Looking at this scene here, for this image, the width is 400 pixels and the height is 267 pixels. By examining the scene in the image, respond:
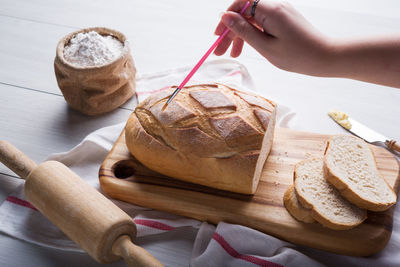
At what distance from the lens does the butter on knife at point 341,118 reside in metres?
2.13

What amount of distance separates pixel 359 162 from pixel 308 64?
1.72ft

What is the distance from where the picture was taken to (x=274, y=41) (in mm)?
1724

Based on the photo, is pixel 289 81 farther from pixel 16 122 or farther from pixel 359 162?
pixel 16 122

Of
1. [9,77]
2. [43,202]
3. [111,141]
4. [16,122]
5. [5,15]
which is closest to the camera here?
[43,202]

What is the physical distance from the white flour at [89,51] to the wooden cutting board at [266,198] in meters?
0.46

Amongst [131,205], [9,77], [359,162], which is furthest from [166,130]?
[9,77]

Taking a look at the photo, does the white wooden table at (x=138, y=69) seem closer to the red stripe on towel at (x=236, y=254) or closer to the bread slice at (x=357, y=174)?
the red stripe on towel at (x=236, y=254)

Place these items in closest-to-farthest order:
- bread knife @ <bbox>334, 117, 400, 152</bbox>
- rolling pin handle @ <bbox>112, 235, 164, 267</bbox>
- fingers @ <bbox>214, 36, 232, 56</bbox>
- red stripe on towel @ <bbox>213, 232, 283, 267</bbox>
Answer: rolling pin handle @ <bbox>112, 235, 164, 267</bbox>, red stripe on towel @ <bbox>213, 232, 283, 267</bbox>, bread knife @ <bbox>334, 117, 400, 152</bbox>, fingers @ <bbox>214, 36, 232, 56</bbox>

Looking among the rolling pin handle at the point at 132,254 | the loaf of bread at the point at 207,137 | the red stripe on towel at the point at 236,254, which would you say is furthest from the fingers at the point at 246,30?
the rolling pin handle at the point at 132,254

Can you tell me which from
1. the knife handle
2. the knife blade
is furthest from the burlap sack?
the knife handle

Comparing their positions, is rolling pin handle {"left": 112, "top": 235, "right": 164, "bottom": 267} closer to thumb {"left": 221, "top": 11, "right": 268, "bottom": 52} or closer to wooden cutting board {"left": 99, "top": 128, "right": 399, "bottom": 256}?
wooden cutting board {"left": 99, "top": 128, "right": 399, "bottom": 256}

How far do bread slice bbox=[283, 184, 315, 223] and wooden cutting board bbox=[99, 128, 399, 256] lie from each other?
22 millimetres

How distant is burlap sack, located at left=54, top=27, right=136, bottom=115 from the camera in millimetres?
1979

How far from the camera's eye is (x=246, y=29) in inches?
69.2
